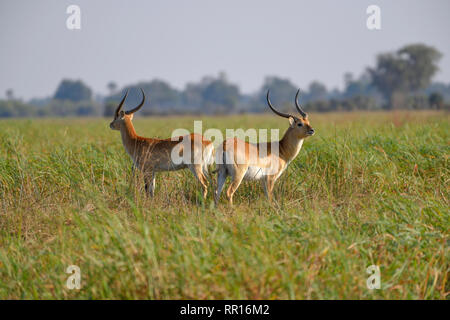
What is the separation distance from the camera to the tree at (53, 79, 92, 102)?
89.4m

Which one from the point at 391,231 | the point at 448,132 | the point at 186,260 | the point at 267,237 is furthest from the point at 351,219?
the point at 448,132

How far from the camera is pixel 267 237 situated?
382 centimetres

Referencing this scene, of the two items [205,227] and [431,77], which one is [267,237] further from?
[431,77]

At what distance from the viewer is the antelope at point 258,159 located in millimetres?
5766

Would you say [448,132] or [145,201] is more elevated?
[448,132]

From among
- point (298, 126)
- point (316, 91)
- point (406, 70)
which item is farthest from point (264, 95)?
point (298, 126)

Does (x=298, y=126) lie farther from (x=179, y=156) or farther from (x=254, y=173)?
(x=179, y=156)

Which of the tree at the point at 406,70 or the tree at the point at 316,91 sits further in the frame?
the tree at the point at 316,91

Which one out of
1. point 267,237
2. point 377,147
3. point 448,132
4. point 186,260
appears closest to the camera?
point 186,260

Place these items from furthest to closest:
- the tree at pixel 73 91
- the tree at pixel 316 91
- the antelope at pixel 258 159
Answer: the tree at pixel 316 91
the tree at pixel 73 91
the antelope at pixel 258 159

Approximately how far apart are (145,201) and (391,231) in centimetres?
257

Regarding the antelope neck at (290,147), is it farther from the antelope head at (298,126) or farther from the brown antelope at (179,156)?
the brown antelope at (179,156)

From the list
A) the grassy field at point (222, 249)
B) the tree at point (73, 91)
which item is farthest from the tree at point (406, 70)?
the grassy field at point (222, 249)

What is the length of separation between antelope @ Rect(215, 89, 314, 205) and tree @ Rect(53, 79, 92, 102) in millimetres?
88539
